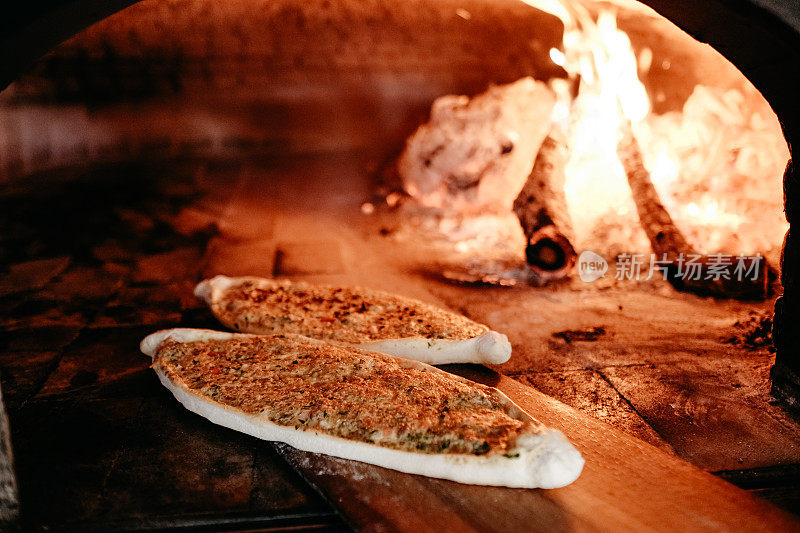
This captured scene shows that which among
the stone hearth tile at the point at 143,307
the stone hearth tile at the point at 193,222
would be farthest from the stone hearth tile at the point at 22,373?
the stone hearth tile at the point at 193,222

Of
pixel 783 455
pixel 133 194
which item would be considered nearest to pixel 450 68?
pixel 133 194

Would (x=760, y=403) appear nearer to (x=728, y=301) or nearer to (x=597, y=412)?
(x=597, y=412)

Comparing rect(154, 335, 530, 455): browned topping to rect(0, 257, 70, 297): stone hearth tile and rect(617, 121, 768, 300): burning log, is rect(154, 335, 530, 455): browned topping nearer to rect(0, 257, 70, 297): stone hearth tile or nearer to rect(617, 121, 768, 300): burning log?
rect(0, 257, 70, 297): stone hearth tile

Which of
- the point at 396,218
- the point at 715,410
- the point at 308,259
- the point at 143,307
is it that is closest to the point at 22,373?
the point at 143,307

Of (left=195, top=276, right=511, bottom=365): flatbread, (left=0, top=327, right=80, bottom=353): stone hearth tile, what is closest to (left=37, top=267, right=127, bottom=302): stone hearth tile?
(left=0, top=327, right=80, bottom=353): stone hearth tile

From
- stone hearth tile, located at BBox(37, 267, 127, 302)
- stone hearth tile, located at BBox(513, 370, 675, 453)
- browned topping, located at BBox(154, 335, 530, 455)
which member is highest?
browned topping, located at BBox(154, 335, 530, 455)

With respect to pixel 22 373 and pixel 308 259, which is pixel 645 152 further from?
pixel 22 373
